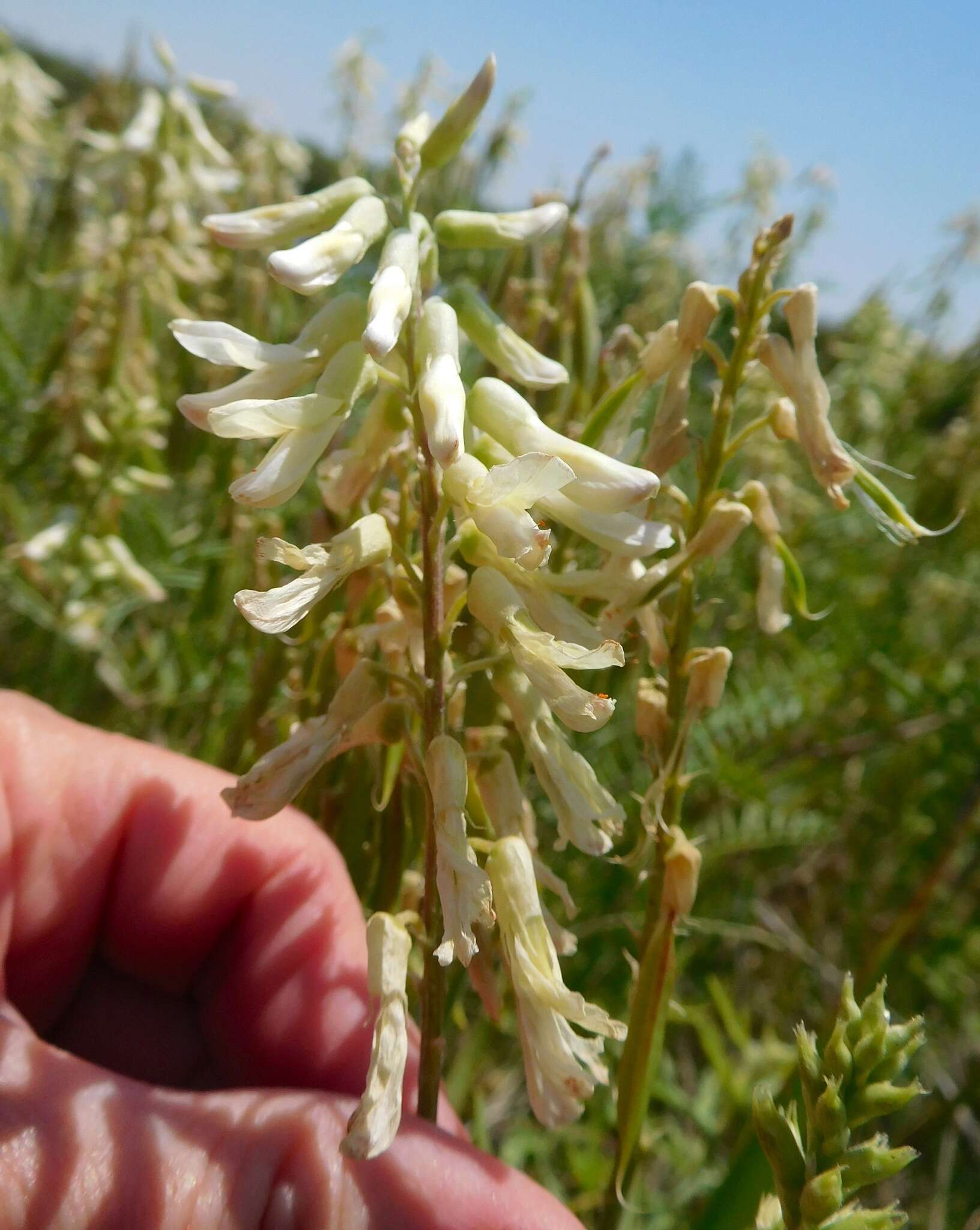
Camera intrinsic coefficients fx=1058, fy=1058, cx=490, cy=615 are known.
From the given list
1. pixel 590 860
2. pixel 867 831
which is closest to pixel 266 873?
pixel 590 860

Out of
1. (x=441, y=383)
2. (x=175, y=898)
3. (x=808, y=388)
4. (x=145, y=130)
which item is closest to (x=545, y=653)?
(x=441, y=383)

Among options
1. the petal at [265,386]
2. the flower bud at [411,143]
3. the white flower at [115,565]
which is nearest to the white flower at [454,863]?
the petal at [265,386]

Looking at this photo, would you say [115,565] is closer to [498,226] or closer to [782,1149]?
[498,226]

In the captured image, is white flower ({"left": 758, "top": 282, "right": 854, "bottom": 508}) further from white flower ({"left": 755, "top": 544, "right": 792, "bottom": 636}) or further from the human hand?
the human hand

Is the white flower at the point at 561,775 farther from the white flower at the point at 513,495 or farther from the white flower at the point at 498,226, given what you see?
the white flower at the point at 498,226

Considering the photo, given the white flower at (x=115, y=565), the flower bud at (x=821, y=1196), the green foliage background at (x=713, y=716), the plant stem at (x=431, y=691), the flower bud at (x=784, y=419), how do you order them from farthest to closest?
the white flower at (x=115, y=565), the green foliage background at (x=713, y=716), the flower bud at (x=784, y=419), the plant stem at (x=431, y=691), the flower bud at (x=821, y=1196)

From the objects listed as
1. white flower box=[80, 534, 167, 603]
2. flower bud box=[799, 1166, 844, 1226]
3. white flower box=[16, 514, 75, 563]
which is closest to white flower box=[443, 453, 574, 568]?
flower bud box=[799, 1166, 844, 1226]
